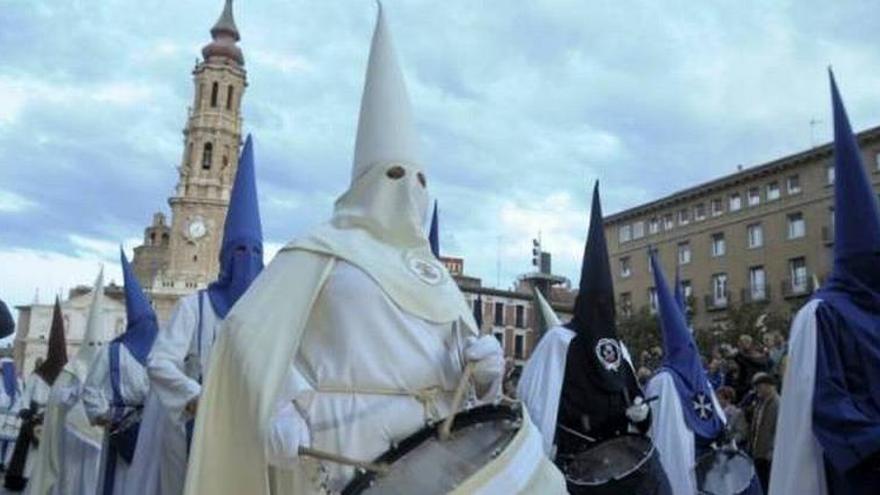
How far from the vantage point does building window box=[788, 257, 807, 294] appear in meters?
51.2

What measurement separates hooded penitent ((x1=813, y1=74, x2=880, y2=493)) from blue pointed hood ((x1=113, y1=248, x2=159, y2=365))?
6.32m

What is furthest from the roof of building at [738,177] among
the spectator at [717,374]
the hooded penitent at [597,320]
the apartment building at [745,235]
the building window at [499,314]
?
the hooded penitent at [597,320]

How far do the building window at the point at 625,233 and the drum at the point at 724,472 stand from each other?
5917cm

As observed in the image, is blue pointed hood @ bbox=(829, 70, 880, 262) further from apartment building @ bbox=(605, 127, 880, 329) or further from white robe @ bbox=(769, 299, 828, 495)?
A: apartment building @ bbox=(605, 127, 880, 329)

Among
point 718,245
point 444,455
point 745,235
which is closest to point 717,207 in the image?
point 718,245

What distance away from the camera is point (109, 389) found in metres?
8.02

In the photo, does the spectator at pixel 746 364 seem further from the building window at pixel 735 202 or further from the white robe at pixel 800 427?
the building window at pixel 735 202

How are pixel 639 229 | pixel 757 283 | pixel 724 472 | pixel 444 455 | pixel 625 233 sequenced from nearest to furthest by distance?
1. pixel 444 455
2. pixel 724 472
3. pixel 757 283
4. pixel 639 229
5. pixel 625 233

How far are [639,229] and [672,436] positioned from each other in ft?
191

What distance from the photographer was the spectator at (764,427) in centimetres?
936

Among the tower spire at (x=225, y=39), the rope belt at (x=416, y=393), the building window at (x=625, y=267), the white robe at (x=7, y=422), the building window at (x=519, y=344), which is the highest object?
the tower spire at (x=225, y=39)

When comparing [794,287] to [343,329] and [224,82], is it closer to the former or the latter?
[343,329]

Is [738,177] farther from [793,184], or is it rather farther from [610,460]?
[610,460]

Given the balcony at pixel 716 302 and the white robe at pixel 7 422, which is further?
the balcony at pixel 716 302
